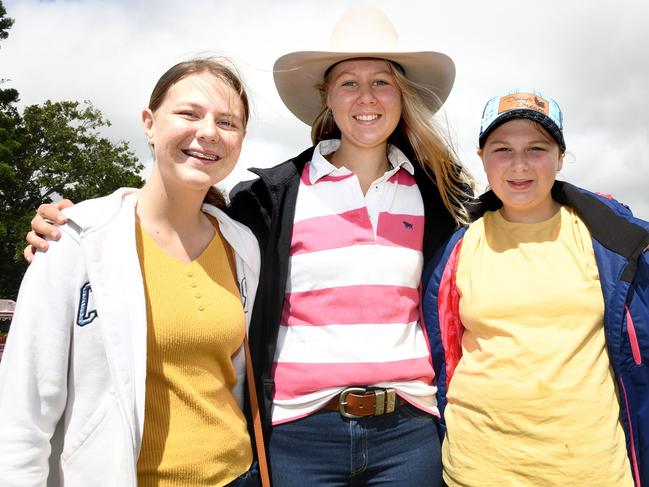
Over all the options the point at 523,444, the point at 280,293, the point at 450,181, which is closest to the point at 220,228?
the point at 280,293

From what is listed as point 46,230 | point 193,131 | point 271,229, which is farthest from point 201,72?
point 46,230

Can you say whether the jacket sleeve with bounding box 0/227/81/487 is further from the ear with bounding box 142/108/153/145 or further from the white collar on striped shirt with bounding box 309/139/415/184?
the white collar on striped shirt with bounding box 309/139/415/184

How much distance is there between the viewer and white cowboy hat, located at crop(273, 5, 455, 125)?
11.1 feet

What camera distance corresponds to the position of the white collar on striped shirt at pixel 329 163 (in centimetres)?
325

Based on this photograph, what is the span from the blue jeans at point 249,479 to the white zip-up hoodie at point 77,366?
1.58 feet

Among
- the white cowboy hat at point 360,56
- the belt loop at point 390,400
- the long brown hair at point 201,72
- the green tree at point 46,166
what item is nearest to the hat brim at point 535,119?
the white cowboy hat at point 360,56

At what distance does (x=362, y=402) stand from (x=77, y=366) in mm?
1271

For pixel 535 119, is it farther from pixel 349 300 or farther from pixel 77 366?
pixel 77 366

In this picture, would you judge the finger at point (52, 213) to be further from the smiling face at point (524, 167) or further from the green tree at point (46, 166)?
the green tree at point (46, 166)

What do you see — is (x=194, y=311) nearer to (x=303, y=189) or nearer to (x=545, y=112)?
(x=303, y=189)

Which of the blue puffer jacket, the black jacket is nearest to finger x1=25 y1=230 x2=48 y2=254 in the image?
the black jacket

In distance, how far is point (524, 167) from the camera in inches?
114

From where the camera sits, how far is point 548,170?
2.91 m

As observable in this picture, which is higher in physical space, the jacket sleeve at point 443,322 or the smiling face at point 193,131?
the smiling face at point 193,131
